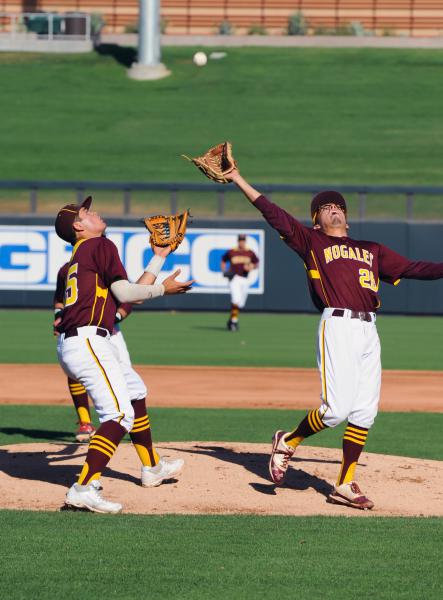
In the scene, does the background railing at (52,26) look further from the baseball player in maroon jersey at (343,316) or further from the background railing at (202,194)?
the baseball player in maroon jersey at (343,316)

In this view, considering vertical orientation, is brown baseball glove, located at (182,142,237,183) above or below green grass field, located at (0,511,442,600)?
above

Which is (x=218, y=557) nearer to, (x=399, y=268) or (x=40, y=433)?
(x=399, y=268)

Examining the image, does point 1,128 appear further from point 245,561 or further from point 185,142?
point 245,561

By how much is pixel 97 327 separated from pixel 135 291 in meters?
0.42

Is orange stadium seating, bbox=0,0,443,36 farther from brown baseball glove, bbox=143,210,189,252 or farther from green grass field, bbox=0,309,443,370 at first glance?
brown baseball glove, bbox=143,210,189,252

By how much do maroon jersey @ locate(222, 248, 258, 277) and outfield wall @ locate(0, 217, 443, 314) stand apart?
2.96 metres

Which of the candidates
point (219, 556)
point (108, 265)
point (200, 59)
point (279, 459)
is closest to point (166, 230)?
point (108, 265)

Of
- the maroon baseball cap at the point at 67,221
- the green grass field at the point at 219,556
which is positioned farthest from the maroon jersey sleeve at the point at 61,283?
the maroon baseball cap at the point at 67,221

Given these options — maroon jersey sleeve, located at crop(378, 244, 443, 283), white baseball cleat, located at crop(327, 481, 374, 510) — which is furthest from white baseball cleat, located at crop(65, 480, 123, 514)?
maroon jersey sleeve, located at crop(378, 244, 443, 283)

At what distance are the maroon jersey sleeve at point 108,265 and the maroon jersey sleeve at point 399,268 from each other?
1.82m

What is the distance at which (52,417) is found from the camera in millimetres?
12531

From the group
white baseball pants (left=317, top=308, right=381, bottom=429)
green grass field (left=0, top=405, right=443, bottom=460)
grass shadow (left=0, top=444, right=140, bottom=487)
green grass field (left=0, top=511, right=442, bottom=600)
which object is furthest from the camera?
green grass field (left=0, top=405, right=443, bottom=460)

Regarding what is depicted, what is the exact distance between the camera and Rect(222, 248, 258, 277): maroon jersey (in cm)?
2397

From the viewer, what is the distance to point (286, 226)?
7809 millimetres
